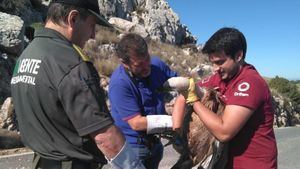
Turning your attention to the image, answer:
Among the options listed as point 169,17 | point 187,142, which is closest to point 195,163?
point 187,142

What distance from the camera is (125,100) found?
142 inches

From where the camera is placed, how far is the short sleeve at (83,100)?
2.19 meters

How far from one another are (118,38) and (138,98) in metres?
18.8

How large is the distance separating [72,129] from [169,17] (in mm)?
32318

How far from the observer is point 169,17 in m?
34.2

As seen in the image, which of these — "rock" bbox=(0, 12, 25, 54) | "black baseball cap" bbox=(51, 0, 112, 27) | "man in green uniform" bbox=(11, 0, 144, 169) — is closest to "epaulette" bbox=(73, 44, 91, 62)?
"man in green uniform" bbox=(11, 0, 144, 169)

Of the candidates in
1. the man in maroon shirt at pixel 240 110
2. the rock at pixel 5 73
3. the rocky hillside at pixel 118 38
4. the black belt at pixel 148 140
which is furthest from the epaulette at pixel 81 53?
the rock at pixel 5 73

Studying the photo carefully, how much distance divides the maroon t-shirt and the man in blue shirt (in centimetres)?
59

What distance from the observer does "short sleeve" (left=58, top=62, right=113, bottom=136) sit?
2193mm

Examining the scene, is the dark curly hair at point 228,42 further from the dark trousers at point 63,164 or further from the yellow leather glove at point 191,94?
the dark trousers at point 63,164

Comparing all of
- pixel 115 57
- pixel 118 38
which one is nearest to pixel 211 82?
pixel 115 57

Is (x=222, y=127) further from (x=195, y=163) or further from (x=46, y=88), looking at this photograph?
(x=46, y=88)

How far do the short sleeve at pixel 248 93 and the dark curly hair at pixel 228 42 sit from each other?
0.19 meters

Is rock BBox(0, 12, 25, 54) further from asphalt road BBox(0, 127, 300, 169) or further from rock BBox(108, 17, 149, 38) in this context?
rock BBox(108, 17, 149, 38)
